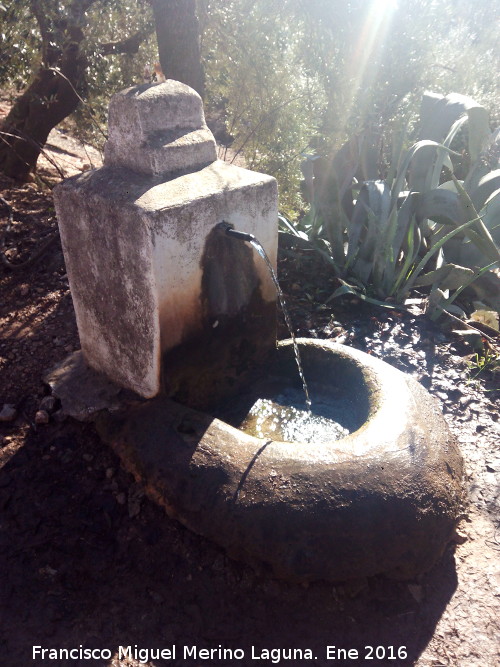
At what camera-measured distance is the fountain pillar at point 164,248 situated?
2.32 metres

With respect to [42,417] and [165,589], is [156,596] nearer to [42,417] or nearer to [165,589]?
[165,589]

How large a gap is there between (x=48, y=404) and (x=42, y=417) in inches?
3.3

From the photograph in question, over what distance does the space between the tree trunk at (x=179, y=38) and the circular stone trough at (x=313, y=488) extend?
3.25 m

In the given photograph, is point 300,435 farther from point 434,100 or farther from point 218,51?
point 218,51

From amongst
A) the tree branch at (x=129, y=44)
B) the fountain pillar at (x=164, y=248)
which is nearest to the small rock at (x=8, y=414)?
the fountain pillar at (x=164, y=248)

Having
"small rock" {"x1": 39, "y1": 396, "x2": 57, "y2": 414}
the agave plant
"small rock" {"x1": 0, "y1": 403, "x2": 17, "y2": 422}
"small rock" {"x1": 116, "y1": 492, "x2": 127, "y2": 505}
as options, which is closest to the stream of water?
"small rock" {"x1": 116, "y1": 492, "x2": 127, "y2": 505}

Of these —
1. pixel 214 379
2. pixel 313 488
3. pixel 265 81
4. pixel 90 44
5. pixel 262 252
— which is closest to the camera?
pixel 313 488

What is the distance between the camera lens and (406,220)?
391 cm

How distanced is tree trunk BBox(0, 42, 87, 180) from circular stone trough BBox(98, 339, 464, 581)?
3616mm

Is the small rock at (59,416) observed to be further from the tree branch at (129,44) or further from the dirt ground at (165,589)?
the tree branch at (129,44)

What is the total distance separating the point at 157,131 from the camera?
2441mm

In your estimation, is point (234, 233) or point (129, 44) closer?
point (234, 233)

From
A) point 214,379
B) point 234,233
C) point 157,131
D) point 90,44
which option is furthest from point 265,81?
point 214,379

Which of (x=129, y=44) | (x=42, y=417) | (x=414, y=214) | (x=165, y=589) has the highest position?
(x=129, y=44)
